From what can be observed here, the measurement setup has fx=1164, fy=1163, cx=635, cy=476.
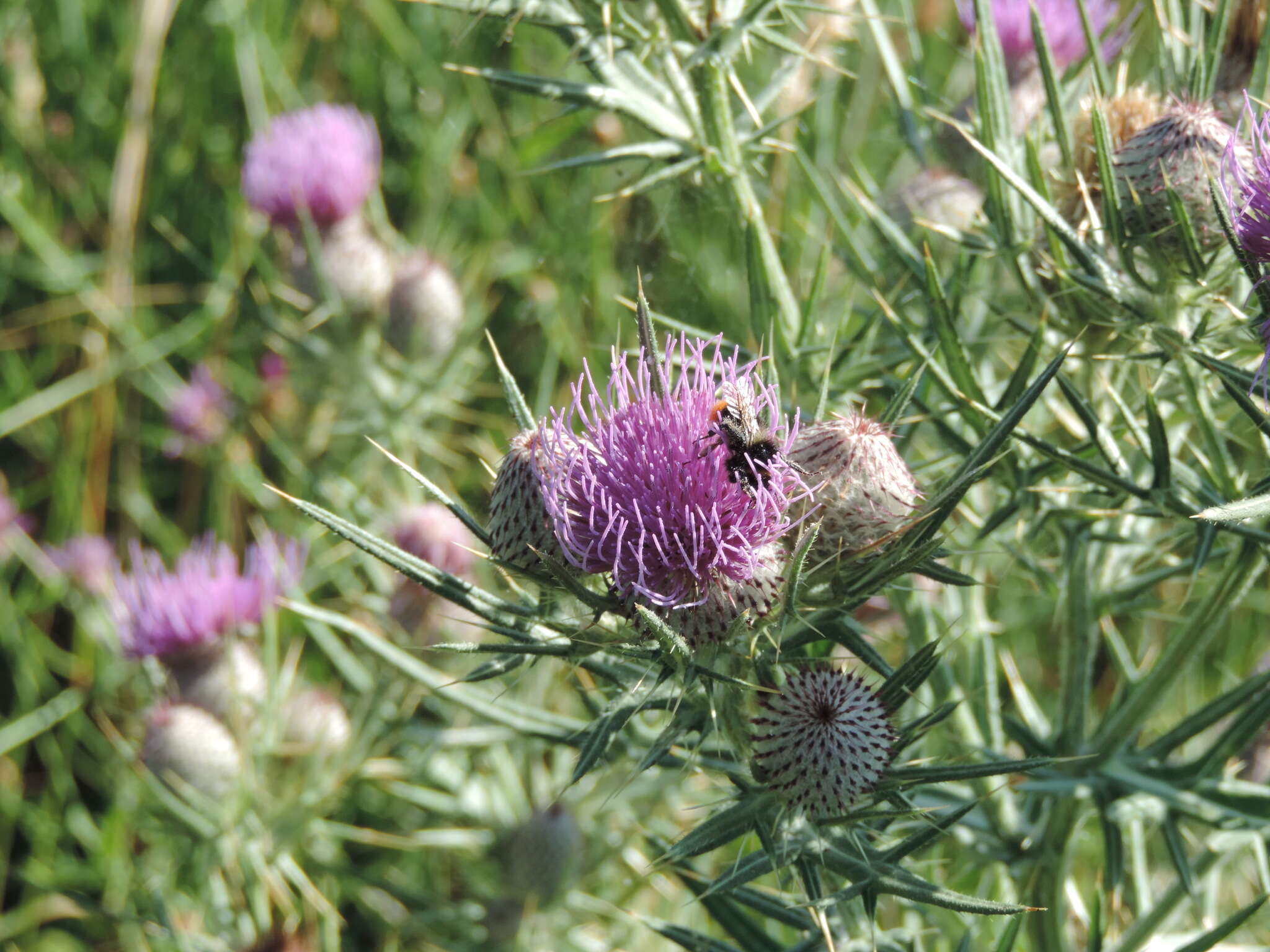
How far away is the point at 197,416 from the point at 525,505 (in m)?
2.83

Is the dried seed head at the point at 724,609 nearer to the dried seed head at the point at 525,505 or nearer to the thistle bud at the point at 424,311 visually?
the dried seed head at the point at 525,505

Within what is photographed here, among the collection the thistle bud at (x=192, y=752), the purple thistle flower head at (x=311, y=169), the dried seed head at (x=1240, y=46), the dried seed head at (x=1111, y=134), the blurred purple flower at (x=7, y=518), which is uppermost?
the purple thistle flower head at (x=311, y=169)

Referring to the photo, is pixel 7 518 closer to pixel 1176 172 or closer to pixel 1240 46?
pixel 1176 172

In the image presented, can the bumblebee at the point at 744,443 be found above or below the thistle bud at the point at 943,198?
below

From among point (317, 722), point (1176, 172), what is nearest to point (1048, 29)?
point (1176, 172)

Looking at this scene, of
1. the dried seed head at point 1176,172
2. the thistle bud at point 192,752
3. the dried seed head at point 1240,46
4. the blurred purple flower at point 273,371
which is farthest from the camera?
the blurred purple flower at point 273,371

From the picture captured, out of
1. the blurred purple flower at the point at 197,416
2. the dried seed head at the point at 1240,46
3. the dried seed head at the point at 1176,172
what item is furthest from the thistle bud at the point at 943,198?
the blurred purple flower at the point at 197,416

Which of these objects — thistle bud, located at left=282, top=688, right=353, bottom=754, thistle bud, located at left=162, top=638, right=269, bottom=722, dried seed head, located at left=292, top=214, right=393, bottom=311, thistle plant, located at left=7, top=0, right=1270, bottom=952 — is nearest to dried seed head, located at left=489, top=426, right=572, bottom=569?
thistle plant, located at left=7, top=0, right=1270, bottom=952

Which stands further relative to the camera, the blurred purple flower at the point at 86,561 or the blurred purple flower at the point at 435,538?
the blurred purple flower at the point at 86,561

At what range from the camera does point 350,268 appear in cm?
386

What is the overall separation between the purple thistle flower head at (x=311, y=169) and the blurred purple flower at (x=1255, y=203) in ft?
9.61

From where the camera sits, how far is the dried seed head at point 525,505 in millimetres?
1806

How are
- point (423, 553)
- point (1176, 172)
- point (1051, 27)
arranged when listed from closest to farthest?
point (1176, 172)
point (1051, 27)
point (423, 553)

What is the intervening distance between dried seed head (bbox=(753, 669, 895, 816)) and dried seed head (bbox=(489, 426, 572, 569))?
0.42 m
